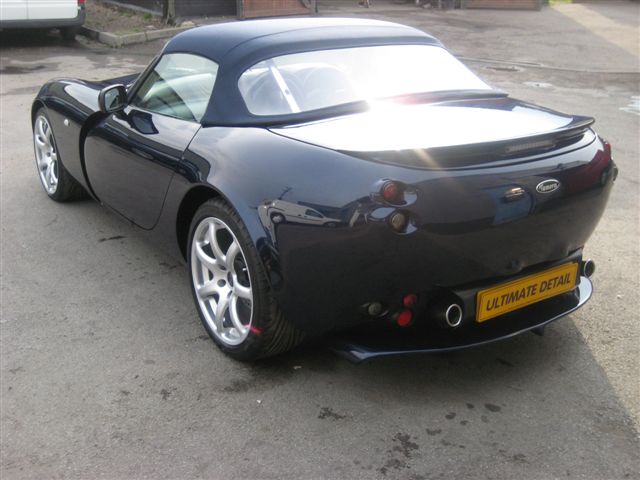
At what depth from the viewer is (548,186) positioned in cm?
296

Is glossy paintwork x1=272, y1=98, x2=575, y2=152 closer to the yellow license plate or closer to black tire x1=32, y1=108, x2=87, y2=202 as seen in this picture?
the yellow license plate

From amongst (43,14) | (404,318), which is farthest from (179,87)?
(43,14)

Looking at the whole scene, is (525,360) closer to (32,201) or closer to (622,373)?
(622,373)

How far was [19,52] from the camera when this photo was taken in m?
12.6

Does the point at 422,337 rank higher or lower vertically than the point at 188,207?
lower

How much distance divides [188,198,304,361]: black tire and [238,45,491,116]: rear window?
0.52 meters

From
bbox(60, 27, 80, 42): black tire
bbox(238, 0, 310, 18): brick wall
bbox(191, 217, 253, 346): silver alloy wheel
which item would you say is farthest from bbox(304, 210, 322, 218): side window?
bbox(238, 0, 310, 18): brick wall

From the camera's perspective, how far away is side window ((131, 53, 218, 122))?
3.70 m

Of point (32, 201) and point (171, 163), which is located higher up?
point (171, 163)

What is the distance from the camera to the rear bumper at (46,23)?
1229cm

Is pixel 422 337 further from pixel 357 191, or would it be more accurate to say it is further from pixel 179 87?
pixel 179 87

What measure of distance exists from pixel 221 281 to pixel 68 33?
460 inches

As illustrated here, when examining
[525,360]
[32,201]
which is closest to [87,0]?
[32,201]

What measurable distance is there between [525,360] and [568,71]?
32.7ft
